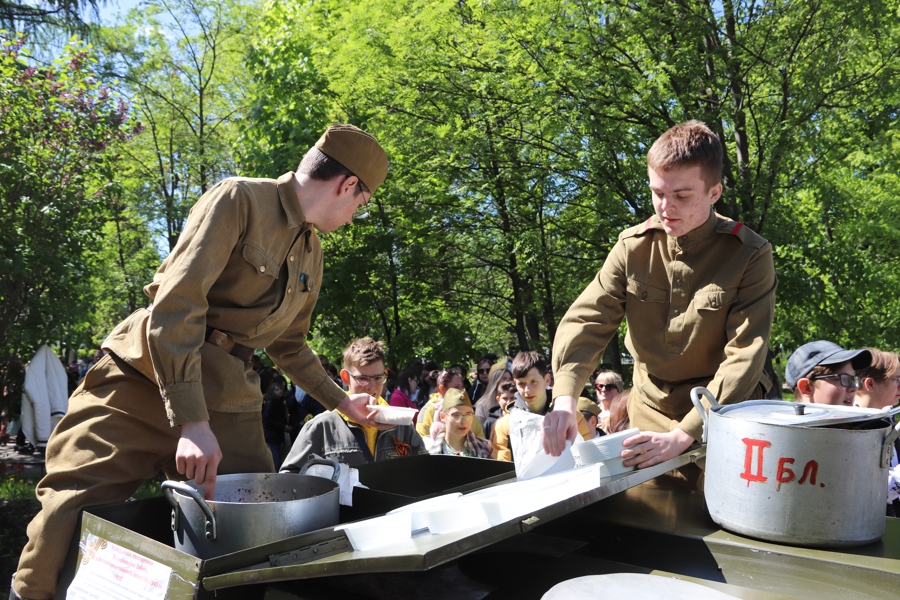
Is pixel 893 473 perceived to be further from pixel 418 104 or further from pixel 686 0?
pixel 418 104

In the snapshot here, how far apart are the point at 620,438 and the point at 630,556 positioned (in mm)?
332

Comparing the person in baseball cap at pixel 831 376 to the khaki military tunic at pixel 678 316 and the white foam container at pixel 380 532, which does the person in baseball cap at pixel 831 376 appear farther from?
the white foam container at pixel 380 532

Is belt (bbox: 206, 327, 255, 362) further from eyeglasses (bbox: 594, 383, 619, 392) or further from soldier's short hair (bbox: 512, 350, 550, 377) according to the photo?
eyeglasses (bbox: 594, 383, 619, 392)

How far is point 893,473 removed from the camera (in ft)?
11.5

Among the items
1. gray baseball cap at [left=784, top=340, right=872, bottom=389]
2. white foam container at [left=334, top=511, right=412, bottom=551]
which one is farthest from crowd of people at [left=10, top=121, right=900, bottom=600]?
gray baseball cap at [left=784, top=340, right=872, bottom=389]

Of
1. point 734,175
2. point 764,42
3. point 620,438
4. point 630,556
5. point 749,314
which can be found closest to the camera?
point 630,556

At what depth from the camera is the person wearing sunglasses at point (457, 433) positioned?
17.3ft

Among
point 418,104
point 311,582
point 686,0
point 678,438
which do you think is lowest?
point 311,582

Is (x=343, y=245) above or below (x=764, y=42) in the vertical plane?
below

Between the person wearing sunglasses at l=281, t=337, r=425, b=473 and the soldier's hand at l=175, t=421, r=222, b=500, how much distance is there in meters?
1.58

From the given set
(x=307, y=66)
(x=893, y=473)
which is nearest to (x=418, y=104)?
(x=307, y=66)

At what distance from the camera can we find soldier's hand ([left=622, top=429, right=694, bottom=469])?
85.4 inches

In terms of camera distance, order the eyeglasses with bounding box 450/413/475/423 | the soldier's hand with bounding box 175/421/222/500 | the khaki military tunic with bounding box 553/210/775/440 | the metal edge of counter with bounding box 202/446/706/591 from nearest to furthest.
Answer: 1. the metal edge of counter with bounding box 202/446/706/591
2. the soldier's hand with bounding box 175/421/222/500
3. the khaki military tunic with bounding box 553/210/775/440
4. the eyeglasses with bounding box 450/413/475/423

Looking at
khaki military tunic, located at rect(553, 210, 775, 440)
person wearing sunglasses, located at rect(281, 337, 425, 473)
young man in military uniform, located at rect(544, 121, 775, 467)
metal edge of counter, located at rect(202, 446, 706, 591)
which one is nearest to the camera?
metal edge of counter, located at rect(202, 446, 706, 591)
